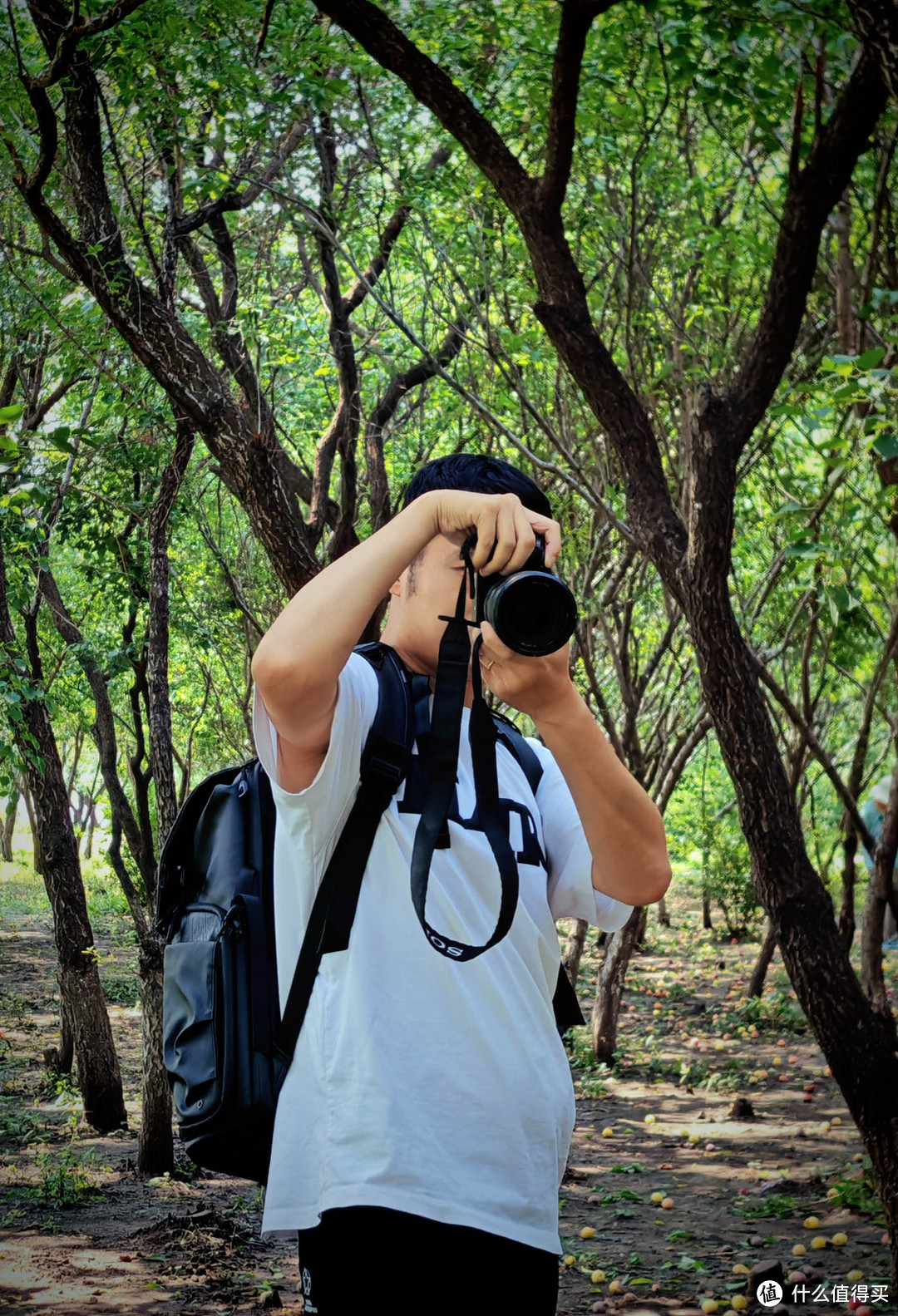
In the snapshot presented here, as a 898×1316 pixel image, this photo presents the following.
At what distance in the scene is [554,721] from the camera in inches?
67.0

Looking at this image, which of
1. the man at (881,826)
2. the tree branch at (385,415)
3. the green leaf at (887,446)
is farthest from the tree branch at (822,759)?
the green leaf at (887,446)

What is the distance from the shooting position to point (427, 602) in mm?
1830

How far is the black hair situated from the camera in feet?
1.21

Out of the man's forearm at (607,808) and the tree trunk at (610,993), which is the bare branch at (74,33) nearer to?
the man's forearm at (607,808)

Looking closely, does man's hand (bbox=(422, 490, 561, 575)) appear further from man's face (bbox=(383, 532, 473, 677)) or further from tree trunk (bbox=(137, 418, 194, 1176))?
tree trunk (bbox=(137, 418, 194, 1176))

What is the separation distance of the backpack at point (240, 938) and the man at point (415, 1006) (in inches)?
1.1

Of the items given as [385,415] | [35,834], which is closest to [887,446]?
[385,415]

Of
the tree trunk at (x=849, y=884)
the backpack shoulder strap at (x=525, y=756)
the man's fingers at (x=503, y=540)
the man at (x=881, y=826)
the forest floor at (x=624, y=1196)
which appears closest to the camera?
the man's fingers at (x=503, y=540)

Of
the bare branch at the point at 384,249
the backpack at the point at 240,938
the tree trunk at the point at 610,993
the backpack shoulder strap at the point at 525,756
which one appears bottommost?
the tree trunk at the point at 610,993

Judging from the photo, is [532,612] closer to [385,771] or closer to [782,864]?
[385,771]

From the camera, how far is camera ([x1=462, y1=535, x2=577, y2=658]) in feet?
5.15

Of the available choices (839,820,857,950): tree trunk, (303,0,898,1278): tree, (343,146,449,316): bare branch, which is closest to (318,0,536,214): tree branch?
(303,0,898,1278): tree

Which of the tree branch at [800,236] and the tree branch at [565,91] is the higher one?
the tree branch at [565,91]

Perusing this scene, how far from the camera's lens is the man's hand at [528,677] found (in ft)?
5.33
